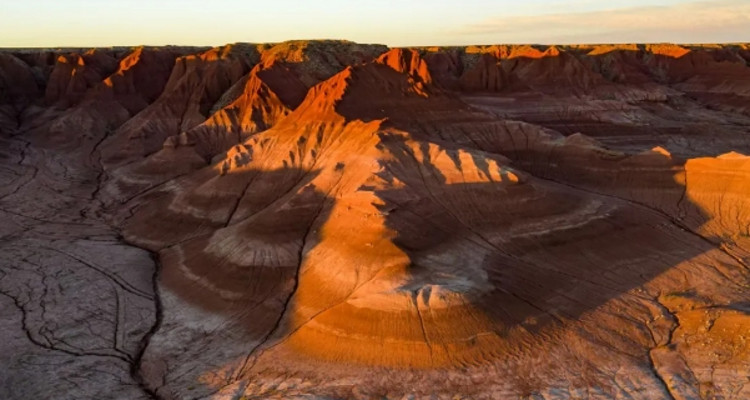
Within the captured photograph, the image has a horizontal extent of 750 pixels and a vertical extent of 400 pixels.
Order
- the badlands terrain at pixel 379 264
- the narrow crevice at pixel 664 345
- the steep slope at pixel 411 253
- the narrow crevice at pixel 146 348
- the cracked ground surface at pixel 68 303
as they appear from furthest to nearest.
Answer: the cracked ground surface at pixel 68 303 → the steep slope at pixel 411 253 → the narrow crevice at pixel 146 348 → the badlands terrain at pixel 379 264 → the narrow crevice at pixel 664 345

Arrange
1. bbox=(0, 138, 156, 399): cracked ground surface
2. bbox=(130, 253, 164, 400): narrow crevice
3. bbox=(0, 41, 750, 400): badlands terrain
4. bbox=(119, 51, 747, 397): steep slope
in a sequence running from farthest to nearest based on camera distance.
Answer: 1. bbox=(0, 138, 156, 399): cracked ground surface
2. bbox=(119, 51, 747, 397): steep slope
3. bbox=(130, 253, 164, 400): narrow crevice
4. bbox=(0, 41, 750, 400): badlands terrain

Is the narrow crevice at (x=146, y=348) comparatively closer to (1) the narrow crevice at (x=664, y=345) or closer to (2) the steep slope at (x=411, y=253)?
(2) the steep slope at (x=411, y=253)

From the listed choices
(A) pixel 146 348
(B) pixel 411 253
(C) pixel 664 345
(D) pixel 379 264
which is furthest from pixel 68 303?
(C) pixel 664 345

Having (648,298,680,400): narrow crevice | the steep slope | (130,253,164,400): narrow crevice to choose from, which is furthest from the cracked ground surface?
A: (648,298,680,400): narrow crevice

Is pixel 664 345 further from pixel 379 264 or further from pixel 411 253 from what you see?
pixel 379 264

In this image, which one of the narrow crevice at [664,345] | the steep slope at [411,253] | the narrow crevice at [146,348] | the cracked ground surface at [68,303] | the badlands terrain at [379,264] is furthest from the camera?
the cracked ground surface at [68,303]

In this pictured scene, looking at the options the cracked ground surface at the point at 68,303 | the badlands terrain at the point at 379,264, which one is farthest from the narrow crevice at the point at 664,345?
the cracked ground surface at the point at 68,303

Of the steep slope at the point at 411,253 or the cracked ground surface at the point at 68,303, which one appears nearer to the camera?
the steep slope at the point at 411,253

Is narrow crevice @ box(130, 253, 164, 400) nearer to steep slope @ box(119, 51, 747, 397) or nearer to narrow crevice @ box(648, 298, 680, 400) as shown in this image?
steep slope @ box(119, 51, 747, 397)
